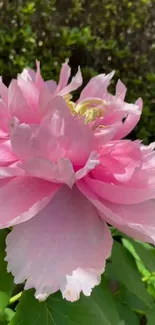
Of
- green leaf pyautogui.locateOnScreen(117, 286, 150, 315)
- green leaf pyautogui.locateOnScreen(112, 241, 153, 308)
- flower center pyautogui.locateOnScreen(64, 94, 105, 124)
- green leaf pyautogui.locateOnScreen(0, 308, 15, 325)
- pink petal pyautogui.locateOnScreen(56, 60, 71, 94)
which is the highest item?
pink petal pyautogui.locateOnScreen(56, 60, 71, 94)

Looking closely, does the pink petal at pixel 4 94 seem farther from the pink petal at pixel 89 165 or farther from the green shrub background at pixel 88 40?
the green shrub background at pixel 88 40

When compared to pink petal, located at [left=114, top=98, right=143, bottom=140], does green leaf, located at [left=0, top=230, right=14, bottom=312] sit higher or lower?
lower

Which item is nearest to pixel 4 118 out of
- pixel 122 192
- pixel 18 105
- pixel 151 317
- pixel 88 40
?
pixel 18 105

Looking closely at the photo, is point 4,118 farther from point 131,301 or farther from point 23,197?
point 131,301

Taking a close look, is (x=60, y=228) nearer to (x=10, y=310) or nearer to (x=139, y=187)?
(x=139, y=187)

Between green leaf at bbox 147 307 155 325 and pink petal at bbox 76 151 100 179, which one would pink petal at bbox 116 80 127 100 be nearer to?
pink petal at bbox 76 151 100 179

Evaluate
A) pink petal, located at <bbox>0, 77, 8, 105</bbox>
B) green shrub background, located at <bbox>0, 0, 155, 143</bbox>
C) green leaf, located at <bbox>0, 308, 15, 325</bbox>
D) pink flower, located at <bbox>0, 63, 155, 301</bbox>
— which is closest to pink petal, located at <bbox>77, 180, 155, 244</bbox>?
pink flower, located at <bbox>0, 63, 155, 301</bbox>

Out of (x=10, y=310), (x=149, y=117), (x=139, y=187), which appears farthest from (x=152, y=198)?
(x=149, y=117)
